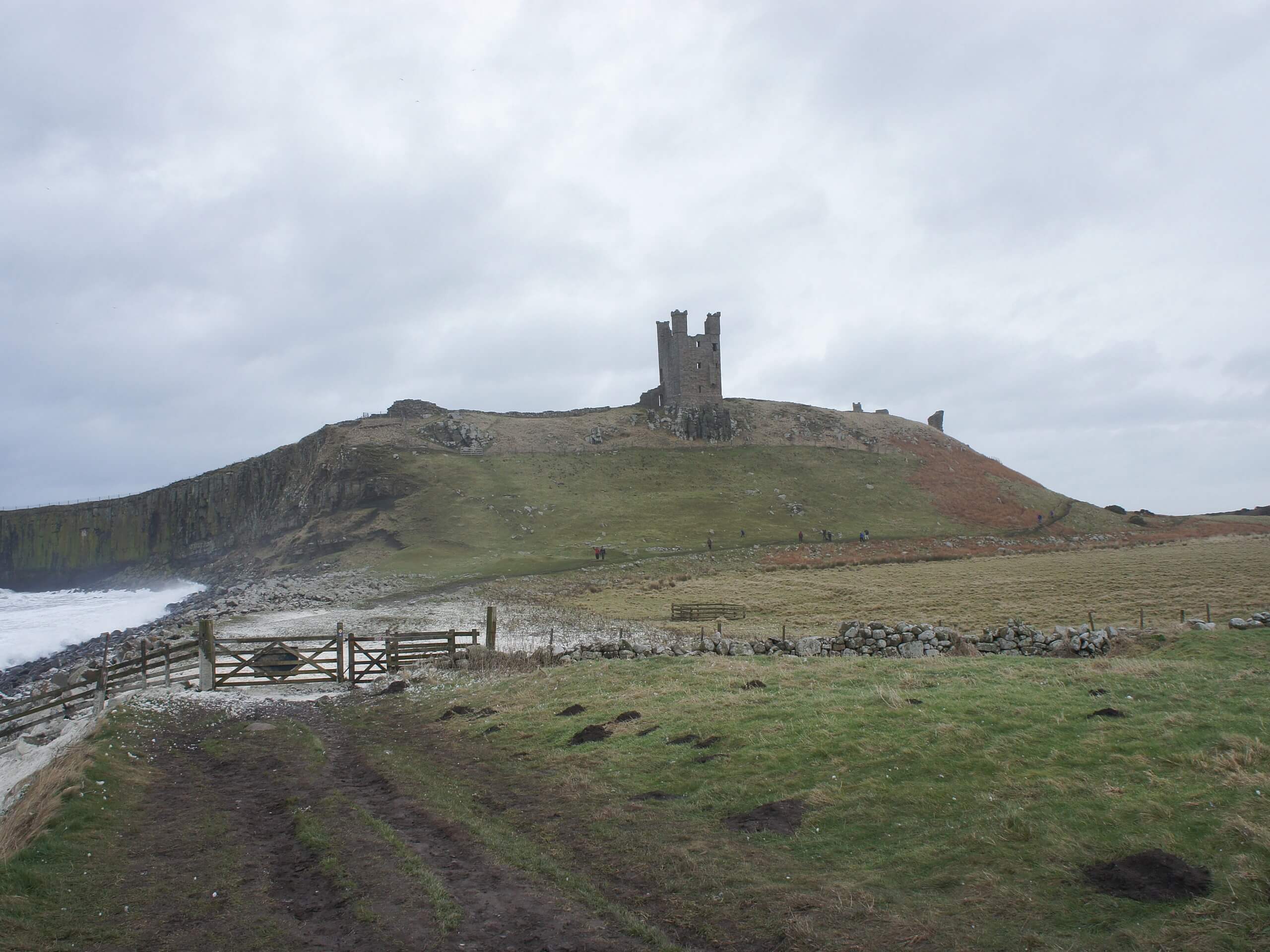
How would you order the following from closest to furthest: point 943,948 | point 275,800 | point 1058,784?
point 943,948, point 1058,784, point 275,800

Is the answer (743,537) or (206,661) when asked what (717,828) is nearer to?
(206,661)

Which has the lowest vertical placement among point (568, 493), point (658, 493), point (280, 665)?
point (280, 665)

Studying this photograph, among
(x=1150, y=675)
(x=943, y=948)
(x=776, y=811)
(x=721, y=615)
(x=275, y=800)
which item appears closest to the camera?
(x=943, y=948)

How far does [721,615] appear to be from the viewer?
40.6 meters

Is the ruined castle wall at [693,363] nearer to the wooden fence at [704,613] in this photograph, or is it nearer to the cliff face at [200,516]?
the cliff face at [200,516]

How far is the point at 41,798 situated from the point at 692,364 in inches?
4257

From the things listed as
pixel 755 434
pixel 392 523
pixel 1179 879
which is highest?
pixel 755 434

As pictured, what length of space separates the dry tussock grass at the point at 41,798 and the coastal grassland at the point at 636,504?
4974 centimetres

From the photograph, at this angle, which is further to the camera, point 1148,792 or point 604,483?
point 604,483

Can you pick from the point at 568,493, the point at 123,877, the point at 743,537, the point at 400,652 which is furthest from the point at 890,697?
the point at 568,493

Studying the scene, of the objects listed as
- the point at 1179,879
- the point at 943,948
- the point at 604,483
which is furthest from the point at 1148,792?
the point at 604,483

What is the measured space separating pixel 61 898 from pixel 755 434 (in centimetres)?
11146

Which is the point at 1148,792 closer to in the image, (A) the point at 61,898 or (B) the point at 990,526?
(A) the point at 61,898

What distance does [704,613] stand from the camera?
134 feet
